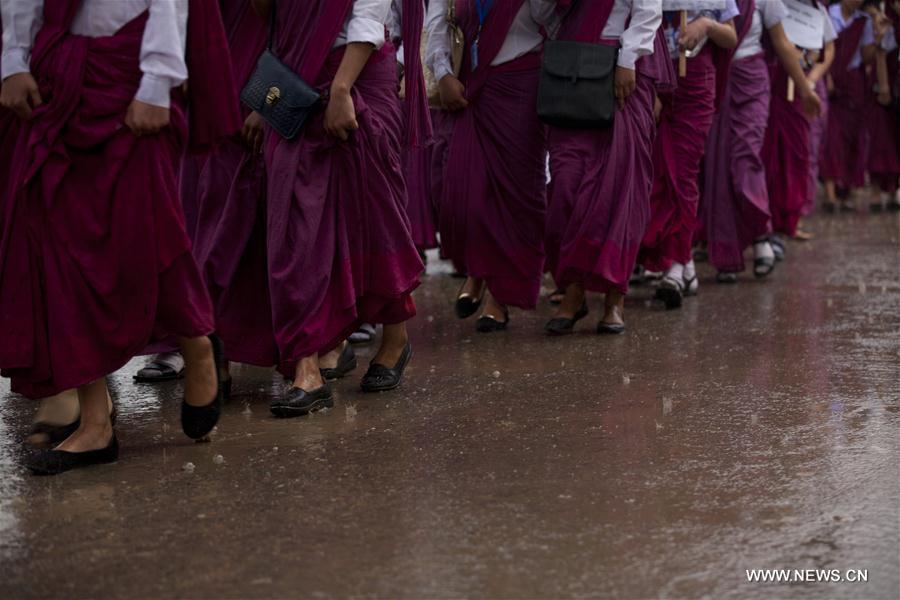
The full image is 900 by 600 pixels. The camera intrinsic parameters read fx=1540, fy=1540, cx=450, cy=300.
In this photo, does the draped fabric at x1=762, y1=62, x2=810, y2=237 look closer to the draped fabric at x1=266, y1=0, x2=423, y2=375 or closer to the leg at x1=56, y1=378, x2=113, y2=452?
the draped fabric at x1=266, y1=0, x2=423, y2=375

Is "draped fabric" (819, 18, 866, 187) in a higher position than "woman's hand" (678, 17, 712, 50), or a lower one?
lower

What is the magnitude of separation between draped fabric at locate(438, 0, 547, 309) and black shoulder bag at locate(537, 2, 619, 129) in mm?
200

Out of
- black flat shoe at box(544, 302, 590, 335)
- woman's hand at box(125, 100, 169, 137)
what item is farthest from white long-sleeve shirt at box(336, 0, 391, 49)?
black flat shoe at box(544, 302, 590, 335)

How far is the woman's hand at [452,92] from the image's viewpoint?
7.12 m

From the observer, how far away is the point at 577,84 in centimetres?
687

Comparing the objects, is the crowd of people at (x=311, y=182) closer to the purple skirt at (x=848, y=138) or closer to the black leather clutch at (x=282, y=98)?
the black leather clutch at (x=282, y=98)

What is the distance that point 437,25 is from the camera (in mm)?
7199

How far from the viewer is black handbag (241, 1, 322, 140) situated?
536 centimetres

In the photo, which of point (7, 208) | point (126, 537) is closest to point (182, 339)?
point (7, 208)

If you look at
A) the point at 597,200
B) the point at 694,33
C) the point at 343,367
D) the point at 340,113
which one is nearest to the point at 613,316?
the point at 597,200

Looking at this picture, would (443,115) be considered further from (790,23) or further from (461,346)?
(790,23)

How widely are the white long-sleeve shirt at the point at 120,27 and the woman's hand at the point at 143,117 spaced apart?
2cm

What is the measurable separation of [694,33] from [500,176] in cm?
156

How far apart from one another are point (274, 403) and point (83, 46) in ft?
4.86
